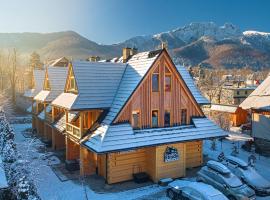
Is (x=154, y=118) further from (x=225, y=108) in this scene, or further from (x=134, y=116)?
(x=225, y=108)

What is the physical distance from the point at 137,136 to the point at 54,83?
1456 cm

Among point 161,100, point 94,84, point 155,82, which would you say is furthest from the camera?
point 94,84

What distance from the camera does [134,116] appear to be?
19406mm

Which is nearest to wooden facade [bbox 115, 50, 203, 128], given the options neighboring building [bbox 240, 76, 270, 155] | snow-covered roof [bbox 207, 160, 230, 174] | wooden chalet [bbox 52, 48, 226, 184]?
wooden chalet [bbox 52, 48, 226, 184]

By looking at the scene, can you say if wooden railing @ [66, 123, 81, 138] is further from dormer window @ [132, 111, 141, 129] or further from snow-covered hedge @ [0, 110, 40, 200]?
snow-covered hedge @ [0, 110, 40, 200]

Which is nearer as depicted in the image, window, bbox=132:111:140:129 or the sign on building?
window, bbox=132:111:140:129

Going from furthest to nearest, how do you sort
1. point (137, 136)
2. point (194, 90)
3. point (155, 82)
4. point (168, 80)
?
point (194, 90) < point (168, 80) < point (155, 82) < point (137, 136)

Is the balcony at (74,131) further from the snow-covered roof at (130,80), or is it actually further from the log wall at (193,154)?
the log wall at (193,154)

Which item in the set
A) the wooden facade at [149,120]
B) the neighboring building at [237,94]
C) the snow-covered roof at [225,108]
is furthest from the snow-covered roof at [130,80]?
the neighboring building at [237,94]

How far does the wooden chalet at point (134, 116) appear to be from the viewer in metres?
18.8

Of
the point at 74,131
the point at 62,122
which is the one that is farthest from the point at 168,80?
the point at 62,122

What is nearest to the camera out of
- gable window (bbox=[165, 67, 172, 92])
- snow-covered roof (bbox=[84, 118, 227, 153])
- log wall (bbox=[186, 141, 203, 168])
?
snow-covered roof (bbox=[84, 118, 227, 153])

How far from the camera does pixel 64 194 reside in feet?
56.9

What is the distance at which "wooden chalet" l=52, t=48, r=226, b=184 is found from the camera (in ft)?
61.8
